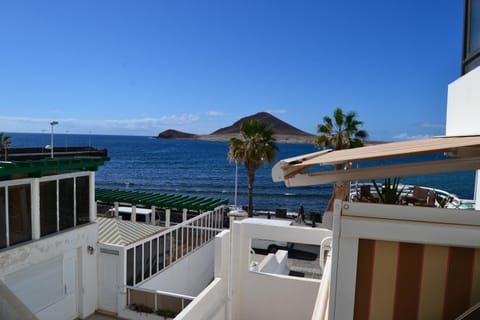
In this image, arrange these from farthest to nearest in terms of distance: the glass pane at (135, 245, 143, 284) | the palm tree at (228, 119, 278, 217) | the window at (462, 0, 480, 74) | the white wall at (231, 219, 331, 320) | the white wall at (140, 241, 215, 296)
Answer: the palm tree at (228, 119, 278, 217) < the white wall at (140, 241, 215, 296) < the glass pane at (135, 245, 143, 284) < the white wall at (231, 219, 331, 320) < the window at (462, 0, 480, 74)

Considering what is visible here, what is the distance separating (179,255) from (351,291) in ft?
36.4

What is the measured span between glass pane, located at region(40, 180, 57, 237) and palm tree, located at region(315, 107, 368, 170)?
1628 cm

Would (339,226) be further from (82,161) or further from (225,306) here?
(82,161)

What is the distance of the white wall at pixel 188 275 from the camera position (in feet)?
36.7

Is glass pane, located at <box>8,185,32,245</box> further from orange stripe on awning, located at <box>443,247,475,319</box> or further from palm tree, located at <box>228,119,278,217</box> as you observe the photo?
palm tree, located at <box>228,119,278,217</box>

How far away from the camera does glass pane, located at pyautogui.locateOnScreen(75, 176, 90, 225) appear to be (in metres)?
10.1

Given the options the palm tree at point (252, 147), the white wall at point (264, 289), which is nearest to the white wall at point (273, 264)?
the white wall at point (264, 289)

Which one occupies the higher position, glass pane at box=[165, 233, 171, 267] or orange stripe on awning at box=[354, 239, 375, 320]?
orange stripe on awning at box=[354, 239, 375, 320]

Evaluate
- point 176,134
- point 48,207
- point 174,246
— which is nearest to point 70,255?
point 48,207

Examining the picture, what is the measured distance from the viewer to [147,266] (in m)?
10.8

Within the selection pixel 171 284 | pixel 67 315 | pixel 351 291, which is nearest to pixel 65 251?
pixel 67 315

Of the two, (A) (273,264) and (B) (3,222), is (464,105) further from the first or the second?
(B) (3,222)

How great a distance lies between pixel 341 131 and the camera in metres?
21.4

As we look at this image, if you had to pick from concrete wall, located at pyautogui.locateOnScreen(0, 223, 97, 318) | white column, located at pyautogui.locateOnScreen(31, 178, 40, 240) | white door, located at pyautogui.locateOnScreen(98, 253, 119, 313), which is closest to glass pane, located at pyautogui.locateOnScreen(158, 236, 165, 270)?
white door, located at pyautogui.locateOnScreen(98, 253, 119, 313)
